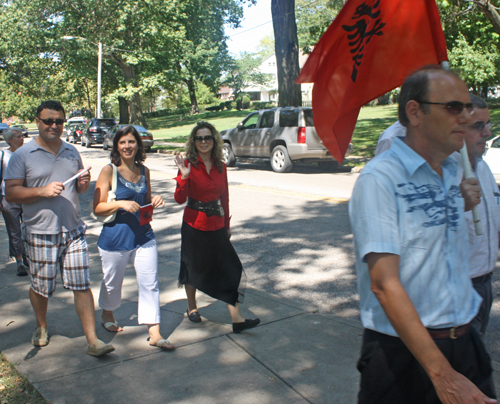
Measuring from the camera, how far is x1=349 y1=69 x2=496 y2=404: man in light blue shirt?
1.76m

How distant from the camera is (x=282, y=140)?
52.6ft

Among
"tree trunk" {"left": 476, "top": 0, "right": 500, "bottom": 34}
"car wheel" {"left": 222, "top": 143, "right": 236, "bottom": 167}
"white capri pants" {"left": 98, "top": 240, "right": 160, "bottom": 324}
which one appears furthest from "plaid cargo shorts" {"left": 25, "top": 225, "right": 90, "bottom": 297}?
"car wheel" {"left": 222, "top": 143, "right": 236, "bottom": 167}

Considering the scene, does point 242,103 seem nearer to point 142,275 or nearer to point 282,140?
point 282,140

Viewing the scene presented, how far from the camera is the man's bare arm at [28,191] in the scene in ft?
12.6

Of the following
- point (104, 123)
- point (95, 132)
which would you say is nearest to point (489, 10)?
point (95, 132)

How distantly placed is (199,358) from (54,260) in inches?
53.7

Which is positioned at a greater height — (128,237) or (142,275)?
(128,237)

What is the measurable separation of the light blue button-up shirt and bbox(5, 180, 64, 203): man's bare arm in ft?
8.76

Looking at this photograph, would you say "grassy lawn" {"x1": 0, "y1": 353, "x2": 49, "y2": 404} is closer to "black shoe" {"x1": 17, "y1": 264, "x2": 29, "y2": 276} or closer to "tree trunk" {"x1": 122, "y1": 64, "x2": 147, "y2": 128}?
"black shoe" {"x1": 17, "y1": 264, "x2": 29, "y2": 276}

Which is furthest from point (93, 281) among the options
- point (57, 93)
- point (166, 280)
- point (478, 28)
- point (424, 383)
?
point (57, 93)

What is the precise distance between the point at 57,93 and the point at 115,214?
6611 cm

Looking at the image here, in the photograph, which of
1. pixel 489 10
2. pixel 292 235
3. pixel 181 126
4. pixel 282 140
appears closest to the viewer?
pixel 292 235

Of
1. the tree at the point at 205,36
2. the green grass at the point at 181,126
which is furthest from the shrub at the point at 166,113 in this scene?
the green grass at the point at 181,126

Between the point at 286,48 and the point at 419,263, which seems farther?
the point at 286,48
